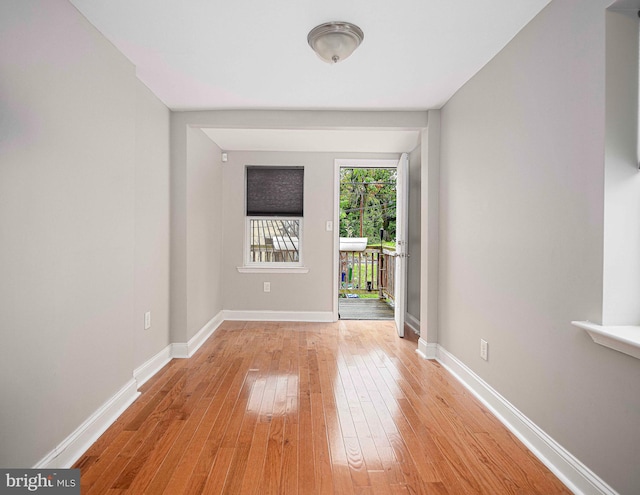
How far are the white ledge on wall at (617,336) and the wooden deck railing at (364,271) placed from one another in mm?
5269

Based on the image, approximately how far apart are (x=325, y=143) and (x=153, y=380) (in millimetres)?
3001

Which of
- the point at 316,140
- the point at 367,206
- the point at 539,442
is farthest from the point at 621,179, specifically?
the point at 367,206

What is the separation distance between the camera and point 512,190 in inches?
83.7

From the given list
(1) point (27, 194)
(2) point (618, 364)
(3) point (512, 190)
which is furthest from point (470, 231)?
(1) point (27, 194)

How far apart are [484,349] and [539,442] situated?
686mm

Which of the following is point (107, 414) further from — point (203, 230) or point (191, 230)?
point (203, 230)

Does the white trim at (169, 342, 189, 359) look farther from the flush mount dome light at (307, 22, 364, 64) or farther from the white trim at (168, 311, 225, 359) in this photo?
the flush mount dome light at (307, 22, 364, 64)

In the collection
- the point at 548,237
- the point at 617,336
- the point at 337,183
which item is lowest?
the point at 617,336

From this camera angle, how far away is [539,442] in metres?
1.84

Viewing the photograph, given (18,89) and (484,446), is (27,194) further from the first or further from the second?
(484,446)

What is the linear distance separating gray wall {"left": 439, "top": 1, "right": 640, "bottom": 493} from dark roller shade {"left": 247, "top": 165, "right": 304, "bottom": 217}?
98.4 inches

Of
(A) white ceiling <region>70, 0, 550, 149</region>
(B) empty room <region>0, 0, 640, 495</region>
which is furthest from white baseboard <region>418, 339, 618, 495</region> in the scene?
(A) white ceiling <region>70, 0, 550, 149</region>

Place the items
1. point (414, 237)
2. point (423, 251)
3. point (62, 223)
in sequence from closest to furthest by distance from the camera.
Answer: point (62, 223) < point (423, 251) < point (414, 237)

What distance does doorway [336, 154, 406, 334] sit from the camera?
186 inches
